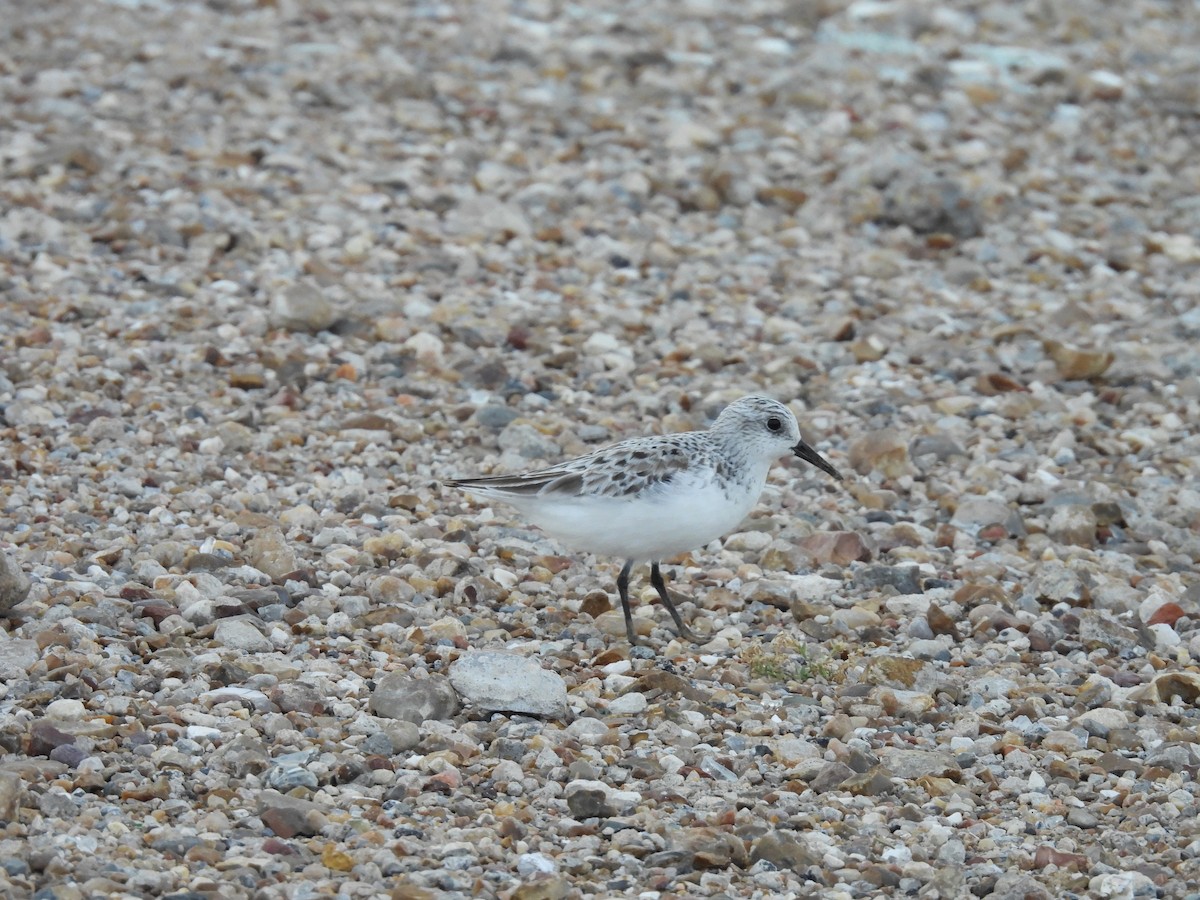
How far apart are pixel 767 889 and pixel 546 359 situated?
4.67 m

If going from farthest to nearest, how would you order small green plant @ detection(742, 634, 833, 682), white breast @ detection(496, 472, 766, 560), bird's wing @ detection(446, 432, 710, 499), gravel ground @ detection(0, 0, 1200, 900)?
bird's wing @ detection(446, 432, 710, 499) < white breast @ detection(496, 472, 766, 560) < small green plant @ detection(742, 634, 833, 682) < gravel ground @ detection(0, 0, 1200, 900)

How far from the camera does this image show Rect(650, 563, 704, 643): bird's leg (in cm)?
678

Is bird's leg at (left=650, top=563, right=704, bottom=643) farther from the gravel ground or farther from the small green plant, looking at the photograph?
the small green plant

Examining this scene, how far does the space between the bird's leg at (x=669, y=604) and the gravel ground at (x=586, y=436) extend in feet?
0.29

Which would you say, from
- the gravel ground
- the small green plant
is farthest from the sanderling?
the gravel ground

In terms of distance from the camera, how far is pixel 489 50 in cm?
1345

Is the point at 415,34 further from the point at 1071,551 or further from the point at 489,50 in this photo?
the point at 1071,551

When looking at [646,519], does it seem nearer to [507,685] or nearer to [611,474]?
[611,474]

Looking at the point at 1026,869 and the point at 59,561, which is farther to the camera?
the point at 59,561

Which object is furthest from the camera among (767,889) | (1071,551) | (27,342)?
(27,342)

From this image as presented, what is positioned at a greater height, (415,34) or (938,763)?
(415,34)

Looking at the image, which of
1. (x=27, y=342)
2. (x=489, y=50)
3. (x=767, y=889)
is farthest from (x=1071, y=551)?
(x=489, y=50)

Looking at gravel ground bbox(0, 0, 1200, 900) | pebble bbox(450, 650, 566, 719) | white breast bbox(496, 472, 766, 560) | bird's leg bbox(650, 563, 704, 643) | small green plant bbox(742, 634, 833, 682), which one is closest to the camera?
gravel ground bbox(0, 0, 1200, 900)

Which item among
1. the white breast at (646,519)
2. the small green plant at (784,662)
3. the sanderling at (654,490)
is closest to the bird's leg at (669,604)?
the sanderling at (654,490)
